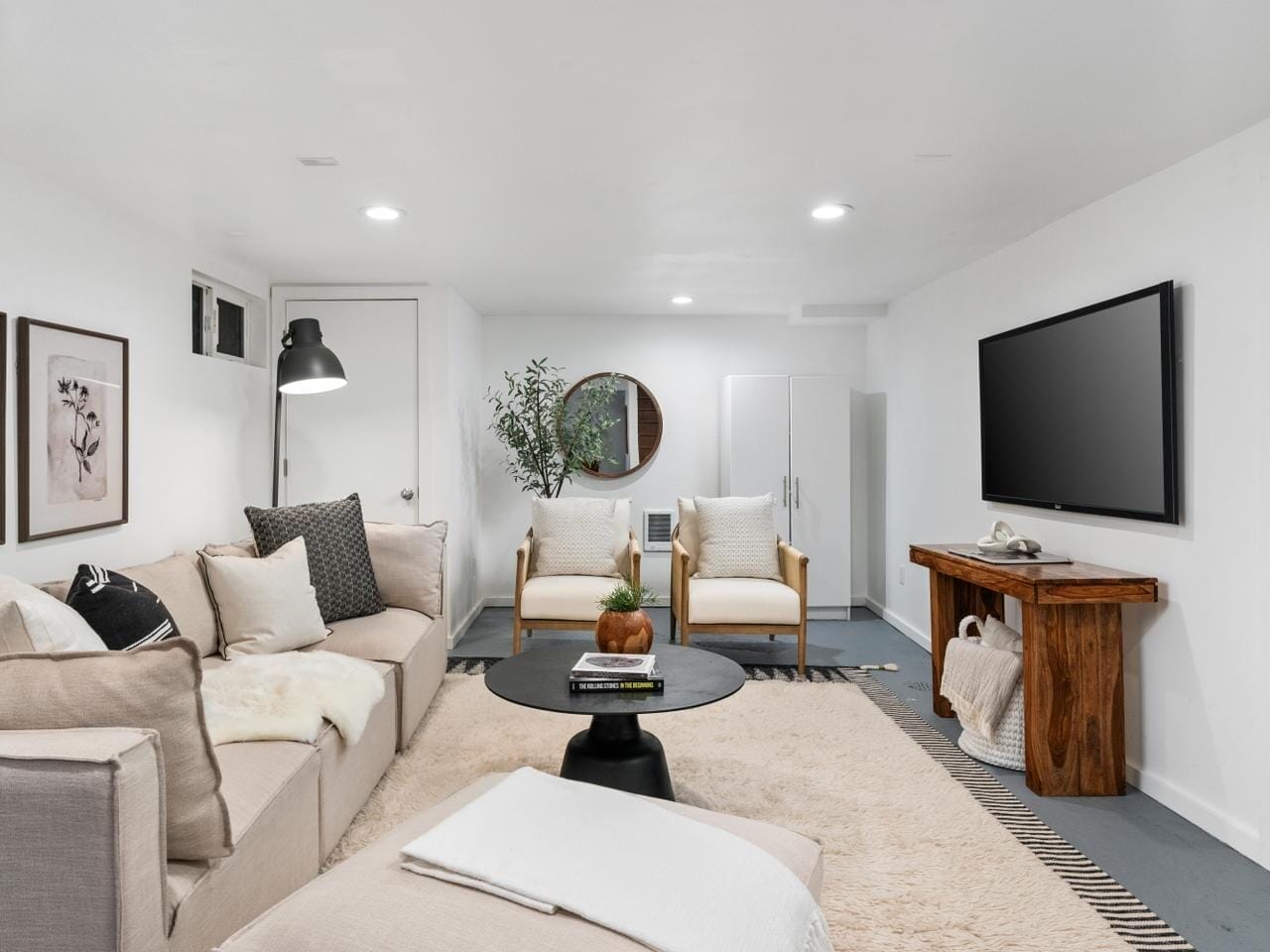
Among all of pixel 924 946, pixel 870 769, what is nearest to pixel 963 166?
pixel 870 769

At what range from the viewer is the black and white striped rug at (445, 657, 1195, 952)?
210cm

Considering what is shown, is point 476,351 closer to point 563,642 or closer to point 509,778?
point 563,642

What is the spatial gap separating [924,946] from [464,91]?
8.31 feet

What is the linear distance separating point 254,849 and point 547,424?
4.34m

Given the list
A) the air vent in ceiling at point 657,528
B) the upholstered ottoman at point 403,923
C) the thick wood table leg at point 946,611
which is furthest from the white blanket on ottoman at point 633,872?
the air vent in ceiling at point 657,528

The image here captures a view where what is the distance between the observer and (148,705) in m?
1.48

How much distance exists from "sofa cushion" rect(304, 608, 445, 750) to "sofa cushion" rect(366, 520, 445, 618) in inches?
2.6

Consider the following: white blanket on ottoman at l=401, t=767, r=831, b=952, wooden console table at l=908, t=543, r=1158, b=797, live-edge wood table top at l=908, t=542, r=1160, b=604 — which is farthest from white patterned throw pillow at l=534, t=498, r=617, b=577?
white blanket on ottoman at l=401, t=767, r=831, b=952

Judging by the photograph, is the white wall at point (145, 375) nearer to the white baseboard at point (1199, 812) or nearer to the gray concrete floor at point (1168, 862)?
the gray concrete floor at point (1168, 862)

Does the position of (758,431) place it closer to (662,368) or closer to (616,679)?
(662,368)

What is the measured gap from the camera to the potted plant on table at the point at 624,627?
281cm

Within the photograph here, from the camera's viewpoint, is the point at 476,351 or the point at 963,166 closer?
the point at 963,166

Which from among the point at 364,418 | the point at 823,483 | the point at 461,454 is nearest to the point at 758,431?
the point at 823,483

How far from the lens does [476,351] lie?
6.00 m
